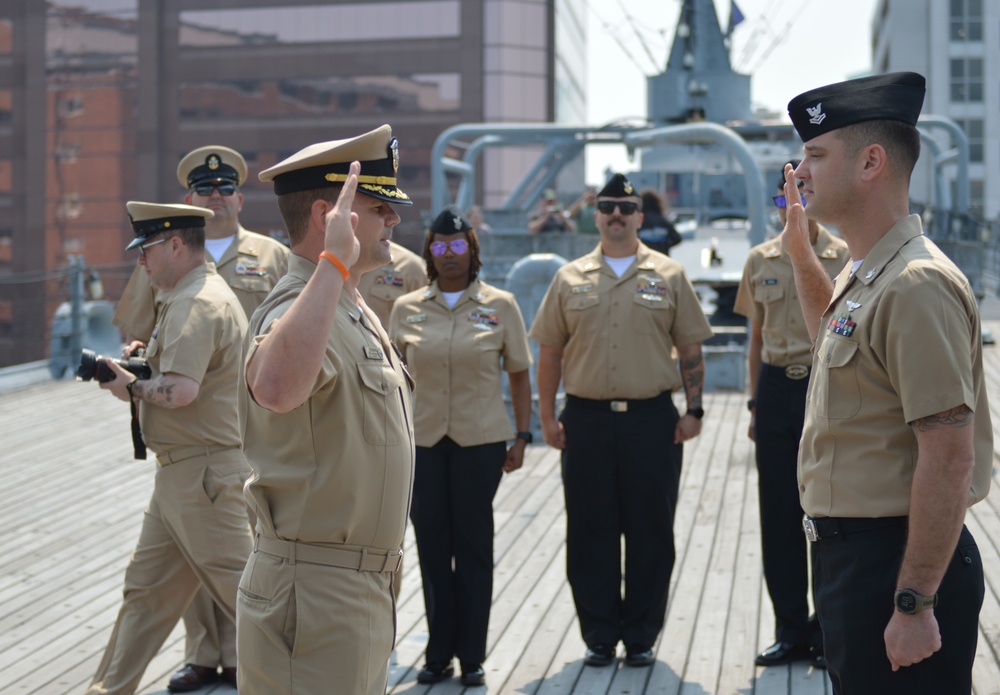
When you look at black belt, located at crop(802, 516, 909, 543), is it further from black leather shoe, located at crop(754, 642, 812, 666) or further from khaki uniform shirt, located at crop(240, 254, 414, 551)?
black leather shoe, located at crop(754, 642, 812, 666)

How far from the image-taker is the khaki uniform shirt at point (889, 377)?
8.01 feet

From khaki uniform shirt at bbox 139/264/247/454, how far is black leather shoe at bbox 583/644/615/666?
1629mm

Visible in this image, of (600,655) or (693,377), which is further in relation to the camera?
(693,377)

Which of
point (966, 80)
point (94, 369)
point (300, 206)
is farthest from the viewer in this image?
point (966, 80)

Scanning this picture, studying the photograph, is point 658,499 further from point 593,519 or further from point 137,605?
point 137,605

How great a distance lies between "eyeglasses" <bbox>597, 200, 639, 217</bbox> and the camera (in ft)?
16.7

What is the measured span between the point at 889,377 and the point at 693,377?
2.64 metres

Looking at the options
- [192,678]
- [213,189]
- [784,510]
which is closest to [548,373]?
[784,510]

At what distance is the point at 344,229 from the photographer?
2402mm

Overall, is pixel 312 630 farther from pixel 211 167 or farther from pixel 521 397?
pixel 211 167

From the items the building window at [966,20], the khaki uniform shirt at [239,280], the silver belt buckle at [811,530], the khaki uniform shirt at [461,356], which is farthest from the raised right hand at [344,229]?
the building window at [966,20]

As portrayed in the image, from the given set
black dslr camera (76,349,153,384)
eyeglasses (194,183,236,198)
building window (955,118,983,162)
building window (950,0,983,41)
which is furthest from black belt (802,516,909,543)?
building window (950,0,983,41)

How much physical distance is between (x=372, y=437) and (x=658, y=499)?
2592 mm

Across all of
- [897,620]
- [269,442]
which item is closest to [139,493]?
[269,442]
